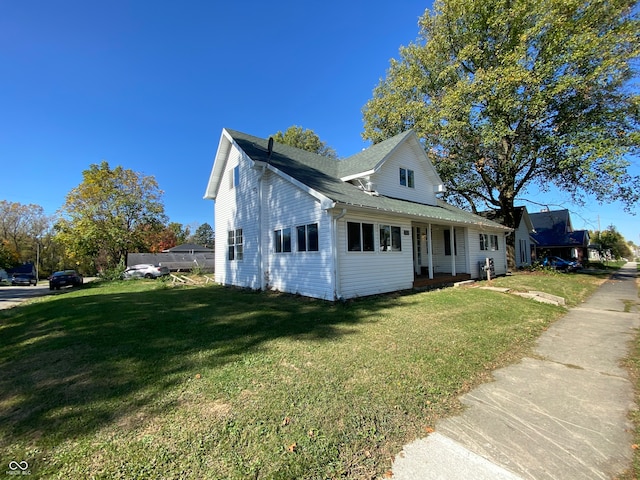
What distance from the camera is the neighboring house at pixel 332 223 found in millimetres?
9930

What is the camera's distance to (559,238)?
35.1 m

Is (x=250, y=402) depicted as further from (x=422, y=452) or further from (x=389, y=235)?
(x=389, y=235)

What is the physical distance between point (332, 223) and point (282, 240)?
3.14 metres

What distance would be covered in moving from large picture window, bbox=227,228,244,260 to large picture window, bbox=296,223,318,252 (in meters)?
4.60

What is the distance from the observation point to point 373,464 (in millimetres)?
2420

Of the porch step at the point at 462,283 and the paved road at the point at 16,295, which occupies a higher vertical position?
the porch step at the point at 462,283

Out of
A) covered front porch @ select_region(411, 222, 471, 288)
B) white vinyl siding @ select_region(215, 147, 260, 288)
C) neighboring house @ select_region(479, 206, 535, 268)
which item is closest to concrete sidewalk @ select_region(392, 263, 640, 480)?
white vinyl siding @ select_region(215, 147, 260, 288)

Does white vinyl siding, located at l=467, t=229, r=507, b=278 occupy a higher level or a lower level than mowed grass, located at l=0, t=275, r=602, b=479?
higher

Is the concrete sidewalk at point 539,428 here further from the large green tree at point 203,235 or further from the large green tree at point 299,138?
the large green tree at point 203,235

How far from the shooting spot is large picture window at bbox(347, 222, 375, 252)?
10052 mm

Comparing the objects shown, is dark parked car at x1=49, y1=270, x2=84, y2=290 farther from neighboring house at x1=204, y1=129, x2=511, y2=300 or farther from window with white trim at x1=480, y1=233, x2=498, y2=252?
window with white trim at x1=480, y1=233, x2=498, y2=252

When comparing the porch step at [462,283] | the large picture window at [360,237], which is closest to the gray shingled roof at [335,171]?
the large picture window at [360,237]

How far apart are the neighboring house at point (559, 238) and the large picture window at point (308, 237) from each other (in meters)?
34.1

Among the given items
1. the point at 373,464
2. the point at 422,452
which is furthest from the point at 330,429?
the point at 422,452
